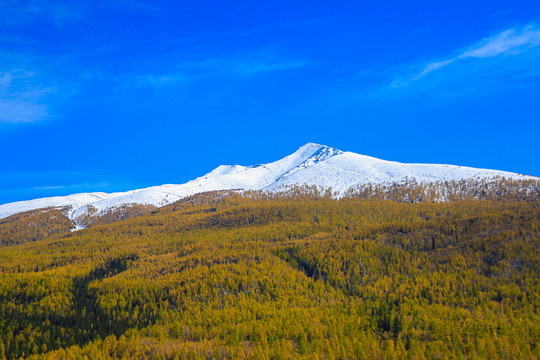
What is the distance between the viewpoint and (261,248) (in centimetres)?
12644

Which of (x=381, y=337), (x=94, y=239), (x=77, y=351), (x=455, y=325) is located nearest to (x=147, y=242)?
(x=94, y=239)

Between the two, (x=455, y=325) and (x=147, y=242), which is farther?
(x=147, y=242)

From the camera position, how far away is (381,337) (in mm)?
63812

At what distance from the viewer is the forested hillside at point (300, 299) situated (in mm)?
58719

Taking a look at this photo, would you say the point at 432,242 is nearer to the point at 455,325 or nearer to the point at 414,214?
the point at 455,325

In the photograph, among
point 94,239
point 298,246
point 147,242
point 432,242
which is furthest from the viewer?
point 94,239

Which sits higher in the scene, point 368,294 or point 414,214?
point 414,214

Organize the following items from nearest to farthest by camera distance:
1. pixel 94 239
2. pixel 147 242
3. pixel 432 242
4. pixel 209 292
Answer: pixel 209 292, pixel 432 242, pixel 147 242, pixel 94 239

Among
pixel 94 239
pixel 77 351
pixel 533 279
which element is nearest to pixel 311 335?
pixel 77 351

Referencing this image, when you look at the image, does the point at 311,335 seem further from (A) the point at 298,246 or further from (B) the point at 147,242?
(B) the point at 147,242

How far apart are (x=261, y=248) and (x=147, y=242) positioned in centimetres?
7427

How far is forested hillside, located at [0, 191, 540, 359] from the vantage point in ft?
193

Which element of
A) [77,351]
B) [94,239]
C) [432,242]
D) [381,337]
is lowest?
[381,337]

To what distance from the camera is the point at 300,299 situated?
277 feet
